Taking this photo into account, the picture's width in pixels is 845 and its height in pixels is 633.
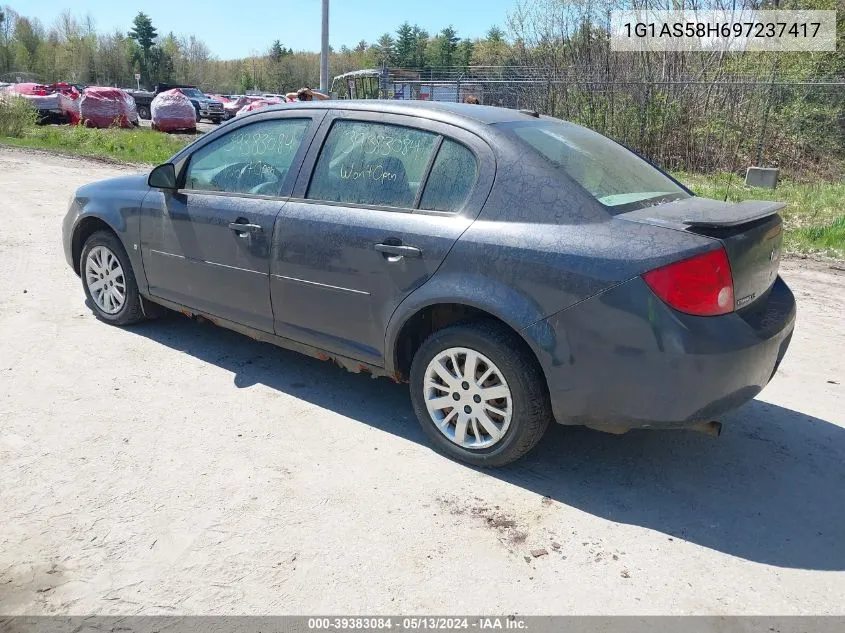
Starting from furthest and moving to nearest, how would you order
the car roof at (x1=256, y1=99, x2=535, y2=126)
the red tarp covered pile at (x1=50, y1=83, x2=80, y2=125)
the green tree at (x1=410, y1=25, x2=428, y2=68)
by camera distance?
1. the green tree at (x1=410, y1=25, x2=428, y2=68)
2. the red tarp covered pile at (x1=50, y1=83, x2=80, y2=125)
3. the car roof at (x1=256, y1=99, x2=535, y2=126)

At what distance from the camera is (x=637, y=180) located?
3729mm

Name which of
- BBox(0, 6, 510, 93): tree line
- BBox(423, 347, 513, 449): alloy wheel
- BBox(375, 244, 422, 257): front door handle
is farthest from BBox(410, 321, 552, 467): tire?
BBox(0, 6, 510, 93): tree line

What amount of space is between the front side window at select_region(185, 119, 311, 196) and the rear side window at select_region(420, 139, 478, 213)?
1.02 metres

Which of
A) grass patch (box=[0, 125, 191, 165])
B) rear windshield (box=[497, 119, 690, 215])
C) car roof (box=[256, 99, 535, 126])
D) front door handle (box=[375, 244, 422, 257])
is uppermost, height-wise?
car roof (box=[256, 99, 535, 126])

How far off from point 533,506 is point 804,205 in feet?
30.8

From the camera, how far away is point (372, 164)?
3803 millimetres

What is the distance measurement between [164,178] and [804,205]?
31.2 feet

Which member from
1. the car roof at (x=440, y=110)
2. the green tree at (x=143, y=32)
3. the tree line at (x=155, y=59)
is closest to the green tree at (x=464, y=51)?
the tree line at (x=155, y=59)

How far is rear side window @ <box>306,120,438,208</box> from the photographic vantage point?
11.9 ft

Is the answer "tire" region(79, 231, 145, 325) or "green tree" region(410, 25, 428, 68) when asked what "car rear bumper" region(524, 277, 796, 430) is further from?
"green tree" region(410, 25, 428, 68)

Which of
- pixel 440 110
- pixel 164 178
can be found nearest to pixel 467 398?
pixel 440 110

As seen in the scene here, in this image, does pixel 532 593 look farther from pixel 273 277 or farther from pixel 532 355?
pixel 273 277

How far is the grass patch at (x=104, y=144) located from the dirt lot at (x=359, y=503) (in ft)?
44.2

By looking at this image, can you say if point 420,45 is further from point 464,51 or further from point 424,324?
point 424,324
